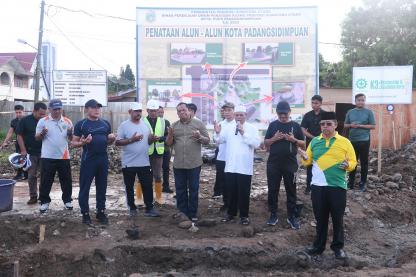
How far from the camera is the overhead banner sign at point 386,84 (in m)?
11.3

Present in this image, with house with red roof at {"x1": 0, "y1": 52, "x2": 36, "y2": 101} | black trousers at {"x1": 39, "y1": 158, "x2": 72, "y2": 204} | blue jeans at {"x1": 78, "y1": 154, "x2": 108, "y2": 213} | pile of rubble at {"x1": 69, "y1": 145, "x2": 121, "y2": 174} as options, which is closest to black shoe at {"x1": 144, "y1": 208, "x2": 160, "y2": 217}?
blue jeans at {"x1": 78, "y1": 154, "x2": 108, "y2": 213}

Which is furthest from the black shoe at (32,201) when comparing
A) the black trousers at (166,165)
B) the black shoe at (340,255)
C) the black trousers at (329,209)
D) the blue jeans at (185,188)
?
the black shoe at (340,255)

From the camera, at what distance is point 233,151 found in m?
7.11

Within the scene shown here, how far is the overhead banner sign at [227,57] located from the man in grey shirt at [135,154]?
483 cm

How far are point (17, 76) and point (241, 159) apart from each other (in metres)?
37.9

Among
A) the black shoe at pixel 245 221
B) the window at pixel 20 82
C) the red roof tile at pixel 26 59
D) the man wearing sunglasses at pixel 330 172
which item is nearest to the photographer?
→ the man wearing sunglasses at pixel 330 172

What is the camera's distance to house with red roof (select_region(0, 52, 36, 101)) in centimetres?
3753

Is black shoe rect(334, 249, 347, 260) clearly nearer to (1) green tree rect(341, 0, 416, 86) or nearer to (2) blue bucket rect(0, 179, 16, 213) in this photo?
(2) blue bucket rect(0, 179, 16, 213)

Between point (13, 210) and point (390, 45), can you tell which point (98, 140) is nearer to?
point (13, 210)

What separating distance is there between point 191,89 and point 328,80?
24276 mm

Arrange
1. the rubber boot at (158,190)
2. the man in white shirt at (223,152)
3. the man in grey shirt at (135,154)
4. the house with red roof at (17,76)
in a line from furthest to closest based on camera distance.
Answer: the house with red roof at (17,76), the rubber boot at (158,190), the man in white shirt at (223,152), the man in grey shirt at (135,154)

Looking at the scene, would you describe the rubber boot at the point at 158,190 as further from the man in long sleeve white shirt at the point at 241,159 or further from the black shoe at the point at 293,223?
the black shoe at the point at 293,223

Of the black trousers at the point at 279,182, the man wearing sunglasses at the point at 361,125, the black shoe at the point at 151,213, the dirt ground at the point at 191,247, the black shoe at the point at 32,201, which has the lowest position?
the dirt ground at the point at 191,247

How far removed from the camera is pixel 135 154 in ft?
24.4
